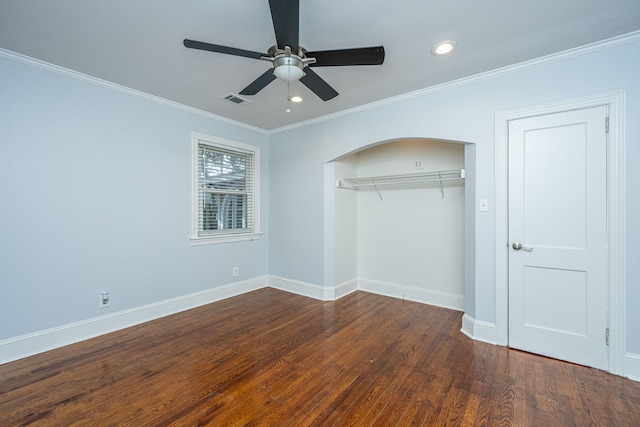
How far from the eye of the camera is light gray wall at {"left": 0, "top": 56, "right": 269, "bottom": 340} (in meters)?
2.44

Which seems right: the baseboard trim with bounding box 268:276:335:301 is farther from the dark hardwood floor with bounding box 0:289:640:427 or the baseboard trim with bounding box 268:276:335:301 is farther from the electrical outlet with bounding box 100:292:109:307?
the electrical outlet with bounding box 100:292:109:307

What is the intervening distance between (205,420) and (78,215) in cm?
235

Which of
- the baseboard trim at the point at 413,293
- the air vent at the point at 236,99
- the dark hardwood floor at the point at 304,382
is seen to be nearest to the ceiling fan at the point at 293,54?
the air vent at the point at 236,99

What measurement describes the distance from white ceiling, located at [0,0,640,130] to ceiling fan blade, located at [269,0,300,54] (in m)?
0.29

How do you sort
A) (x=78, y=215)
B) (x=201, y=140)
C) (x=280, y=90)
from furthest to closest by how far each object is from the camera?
(x=201, y=140)
(x=280, y=90)
(x=78, y=215)

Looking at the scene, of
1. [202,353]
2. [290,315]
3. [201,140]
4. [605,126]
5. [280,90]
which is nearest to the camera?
[605,126]

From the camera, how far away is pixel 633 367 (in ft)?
6.98

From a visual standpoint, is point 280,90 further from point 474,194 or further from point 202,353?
point 202,353

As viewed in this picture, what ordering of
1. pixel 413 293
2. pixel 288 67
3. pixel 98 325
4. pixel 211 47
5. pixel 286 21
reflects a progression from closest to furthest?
1. pixel 286 21
2. pixel 211 47
3. pixel 288 67
4. pixel 98 325
5. pixel 413 293

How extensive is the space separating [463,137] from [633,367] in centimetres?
229

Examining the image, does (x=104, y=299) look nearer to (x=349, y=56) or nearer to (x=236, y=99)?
(x=236, y=99)

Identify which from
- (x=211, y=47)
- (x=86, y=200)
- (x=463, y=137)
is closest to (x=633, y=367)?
(x=463, y=137)

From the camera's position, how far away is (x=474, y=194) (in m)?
2.83

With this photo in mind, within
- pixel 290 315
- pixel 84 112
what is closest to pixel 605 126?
pixel 290 315
